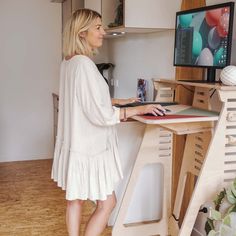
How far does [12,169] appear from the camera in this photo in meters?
4.35

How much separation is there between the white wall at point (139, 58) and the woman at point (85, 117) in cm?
88

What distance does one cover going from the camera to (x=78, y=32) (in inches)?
79.4

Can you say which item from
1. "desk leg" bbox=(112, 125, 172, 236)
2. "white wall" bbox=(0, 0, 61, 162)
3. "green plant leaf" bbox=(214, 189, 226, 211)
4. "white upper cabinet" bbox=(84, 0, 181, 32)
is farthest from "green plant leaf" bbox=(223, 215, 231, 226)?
"white wall" bbox=(0, 0, 61, 162)

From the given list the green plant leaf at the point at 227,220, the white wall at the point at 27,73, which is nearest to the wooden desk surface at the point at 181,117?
the green plant leaf at the point at 227,220

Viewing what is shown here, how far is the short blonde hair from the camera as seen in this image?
2012 millimetres

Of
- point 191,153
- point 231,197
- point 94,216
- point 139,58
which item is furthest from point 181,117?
point 139,58

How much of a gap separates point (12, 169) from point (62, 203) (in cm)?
130

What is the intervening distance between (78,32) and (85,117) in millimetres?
450

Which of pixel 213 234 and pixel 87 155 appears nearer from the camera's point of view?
pixel 213 234

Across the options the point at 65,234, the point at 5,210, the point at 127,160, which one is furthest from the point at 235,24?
the point at 5,210

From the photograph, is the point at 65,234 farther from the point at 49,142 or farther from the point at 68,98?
the point at 49,142

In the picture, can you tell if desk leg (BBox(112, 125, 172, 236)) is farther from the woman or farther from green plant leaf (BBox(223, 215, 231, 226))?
green plant leaf (BBox(223, 215, 231, 226))

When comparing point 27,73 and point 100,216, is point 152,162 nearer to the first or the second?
point 100,216

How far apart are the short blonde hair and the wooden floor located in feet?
4.39
